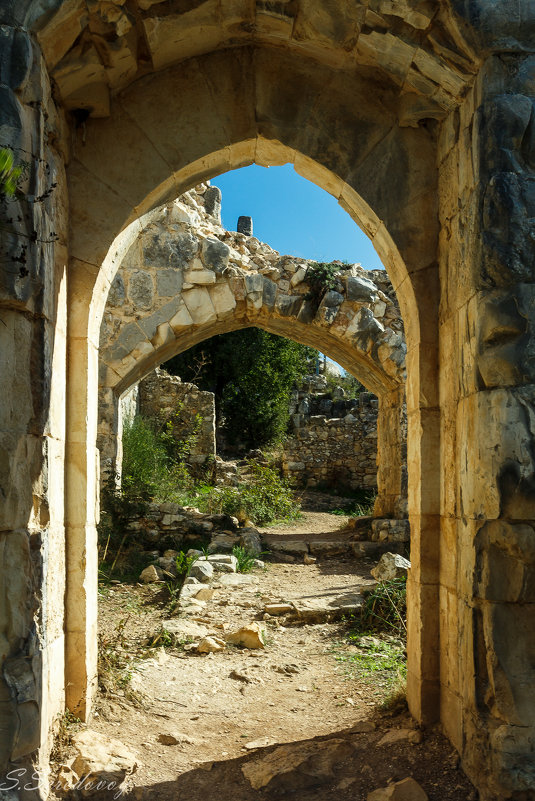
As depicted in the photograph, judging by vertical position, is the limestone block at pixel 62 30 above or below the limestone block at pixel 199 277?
below

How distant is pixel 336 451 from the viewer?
16234 mm

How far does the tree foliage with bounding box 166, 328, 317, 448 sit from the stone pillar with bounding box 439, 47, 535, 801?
14.1 m

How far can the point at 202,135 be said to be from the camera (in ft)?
10.6

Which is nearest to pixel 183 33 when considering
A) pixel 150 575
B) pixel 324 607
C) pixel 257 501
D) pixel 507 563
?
pixel 507 563

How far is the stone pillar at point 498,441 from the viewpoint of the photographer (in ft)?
7.59

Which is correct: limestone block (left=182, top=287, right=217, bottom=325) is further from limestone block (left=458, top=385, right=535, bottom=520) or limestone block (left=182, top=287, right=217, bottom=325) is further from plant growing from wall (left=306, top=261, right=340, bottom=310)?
limestone block (left=458, top=385, right=535, bottom=520)

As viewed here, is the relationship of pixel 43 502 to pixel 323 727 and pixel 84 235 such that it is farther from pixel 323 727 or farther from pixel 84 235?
pixel 323 727

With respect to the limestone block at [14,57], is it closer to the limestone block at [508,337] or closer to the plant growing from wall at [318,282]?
the limestone block at [508,337]

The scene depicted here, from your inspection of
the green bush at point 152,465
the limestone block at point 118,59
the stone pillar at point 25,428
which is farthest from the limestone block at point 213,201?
the stone pillar at point 25,428

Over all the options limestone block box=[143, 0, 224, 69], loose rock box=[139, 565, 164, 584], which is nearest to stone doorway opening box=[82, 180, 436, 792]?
loose rock box=[139, 565, 164, 584]

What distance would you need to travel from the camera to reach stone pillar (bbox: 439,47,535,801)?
231cm

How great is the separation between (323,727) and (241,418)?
13.6 meters

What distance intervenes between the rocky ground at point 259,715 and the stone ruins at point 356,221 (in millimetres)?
255

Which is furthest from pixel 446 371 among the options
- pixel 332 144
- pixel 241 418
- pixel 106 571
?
pixel 241 418
